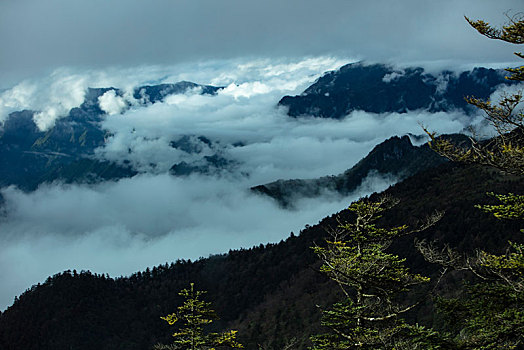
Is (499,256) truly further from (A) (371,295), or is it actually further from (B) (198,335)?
(B) (198,335)

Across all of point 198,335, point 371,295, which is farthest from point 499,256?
point 198,335

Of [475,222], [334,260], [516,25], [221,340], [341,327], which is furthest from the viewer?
[475,222]

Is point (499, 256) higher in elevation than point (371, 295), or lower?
higher

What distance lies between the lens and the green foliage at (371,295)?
58.6ft

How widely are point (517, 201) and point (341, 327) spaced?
1027cm

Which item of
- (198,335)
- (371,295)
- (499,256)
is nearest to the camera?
(499,256)

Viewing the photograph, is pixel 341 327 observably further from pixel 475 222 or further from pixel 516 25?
pixel 475 222

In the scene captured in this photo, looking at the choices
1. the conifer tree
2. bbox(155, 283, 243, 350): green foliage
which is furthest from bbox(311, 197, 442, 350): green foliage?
bbox(155, 283, 243, 350): green foliage

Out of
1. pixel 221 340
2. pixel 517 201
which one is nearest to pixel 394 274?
pixel 517 201

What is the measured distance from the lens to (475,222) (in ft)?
604

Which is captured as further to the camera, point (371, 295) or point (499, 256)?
A: point (371, 295)

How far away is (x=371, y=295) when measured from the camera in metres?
19.8

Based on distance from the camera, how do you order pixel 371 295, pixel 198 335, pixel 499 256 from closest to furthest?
pixel 499 256
pixel 371 295
pixel 198 335

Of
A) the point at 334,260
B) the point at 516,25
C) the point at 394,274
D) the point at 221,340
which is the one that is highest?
the point at 516,25
